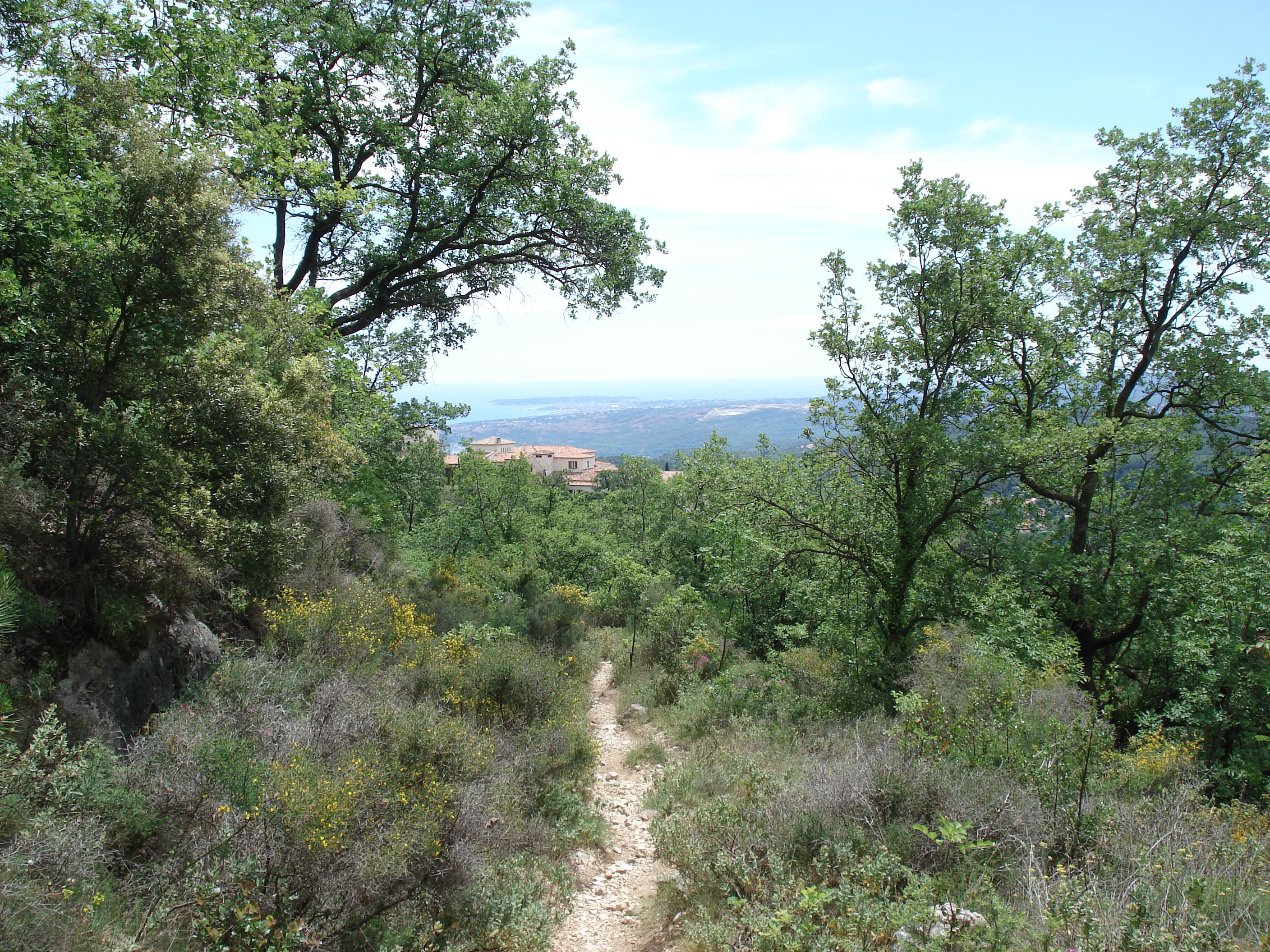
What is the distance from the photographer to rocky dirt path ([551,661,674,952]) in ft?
19.9

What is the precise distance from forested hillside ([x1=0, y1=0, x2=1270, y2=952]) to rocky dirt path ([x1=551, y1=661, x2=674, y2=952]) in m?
0.32

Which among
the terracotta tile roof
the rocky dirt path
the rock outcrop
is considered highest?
the rock outcrop

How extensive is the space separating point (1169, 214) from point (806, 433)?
30.7 feet

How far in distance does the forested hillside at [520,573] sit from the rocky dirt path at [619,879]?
32 cm

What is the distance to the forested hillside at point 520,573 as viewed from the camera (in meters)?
4.73

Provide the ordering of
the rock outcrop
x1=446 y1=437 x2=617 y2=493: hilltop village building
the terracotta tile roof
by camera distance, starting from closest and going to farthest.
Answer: the rock outcrop
x1=446 y1=437 x2=617 y2=493: hilltop village building
the terracotta tile roof

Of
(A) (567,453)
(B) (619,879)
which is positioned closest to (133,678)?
(B) (619,879)

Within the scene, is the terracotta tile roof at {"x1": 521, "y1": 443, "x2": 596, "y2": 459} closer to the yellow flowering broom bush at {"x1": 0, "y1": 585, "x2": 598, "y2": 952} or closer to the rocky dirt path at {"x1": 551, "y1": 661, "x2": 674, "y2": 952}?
the rocky dirt path at {"x1": 551, "y1": 661, "x2": 674, "y2": 952}

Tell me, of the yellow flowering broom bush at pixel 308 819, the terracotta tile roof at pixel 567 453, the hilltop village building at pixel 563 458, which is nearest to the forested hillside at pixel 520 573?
the yellow flowering broom bush at pixel 308 819

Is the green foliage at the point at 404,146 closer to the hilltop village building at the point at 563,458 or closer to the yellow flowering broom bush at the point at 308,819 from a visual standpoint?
the yellow flowering broom bush at the point at 308,819

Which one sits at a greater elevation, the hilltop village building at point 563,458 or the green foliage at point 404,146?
the green foliage at point 404,146

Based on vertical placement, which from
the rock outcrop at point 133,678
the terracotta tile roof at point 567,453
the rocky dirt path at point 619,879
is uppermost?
the rock outcrop at point 133,678

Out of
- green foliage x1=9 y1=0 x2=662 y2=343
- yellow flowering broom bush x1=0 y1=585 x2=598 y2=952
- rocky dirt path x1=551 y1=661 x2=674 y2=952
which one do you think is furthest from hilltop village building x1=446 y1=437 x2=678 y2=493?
yellow flowering broom bush x1=0 y1=585 x2=598 y2=952

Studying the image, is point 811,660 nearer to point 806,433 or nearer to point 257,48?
point 806,433
